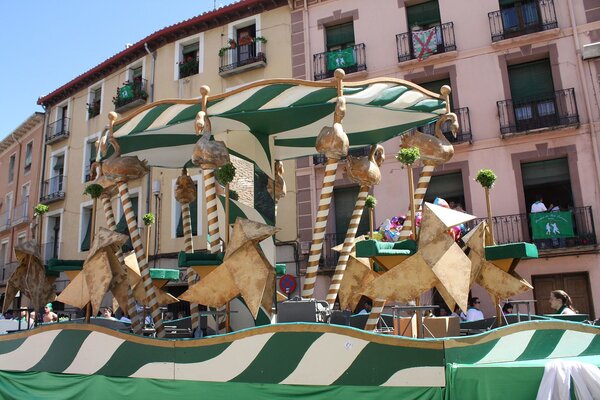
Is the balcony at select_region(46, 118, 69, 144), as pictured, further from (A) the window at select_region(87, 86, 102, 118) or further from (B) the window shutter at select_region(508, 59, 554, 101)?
(B) the window shutter at select_region(508, 59, 554, 101)

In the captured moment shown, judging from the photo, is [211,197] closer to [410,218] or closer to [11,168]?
[410,218]

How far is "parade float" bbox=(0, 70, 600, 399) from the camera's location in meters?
3.97

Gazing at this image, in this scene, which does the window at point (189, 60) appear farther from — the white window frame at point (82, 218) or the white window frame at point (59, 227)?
the white window frame at point (59, 227)

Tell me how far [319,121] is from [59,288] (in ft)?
65.9

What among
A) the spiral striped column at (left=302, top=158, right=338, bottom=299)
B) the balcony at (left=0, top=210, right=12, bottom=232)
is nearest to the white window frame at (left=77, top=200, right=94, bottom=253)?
the balcony at (left=0, top=210, right=12, bottom=232)

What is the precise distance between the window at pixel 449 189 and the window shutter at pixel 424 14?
17.5 ft

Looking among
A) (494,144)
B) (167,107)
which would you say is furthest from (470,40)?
(167,107)

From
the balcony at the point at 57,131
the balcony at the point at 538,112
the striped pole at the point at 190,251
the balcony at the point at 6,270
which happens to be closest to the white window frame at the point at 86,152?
the balcony at the point at 57,131

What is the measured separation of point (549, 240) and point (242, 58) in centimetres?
1229

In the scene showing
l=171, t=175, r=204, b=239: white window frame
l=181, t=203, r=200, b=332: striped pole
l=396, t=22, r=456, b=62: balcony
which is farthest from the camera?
l=171, t=175, r=204, b=239: white window frame

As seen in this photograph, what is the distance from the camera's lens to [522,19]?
1619 cm

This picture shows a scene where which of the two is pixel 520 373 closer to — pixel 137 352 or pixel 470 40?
pixel 137 352

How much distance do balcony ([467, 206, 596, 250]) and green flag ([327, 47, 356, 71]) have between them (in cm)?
685

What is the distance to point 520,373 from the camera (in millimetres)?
3680
